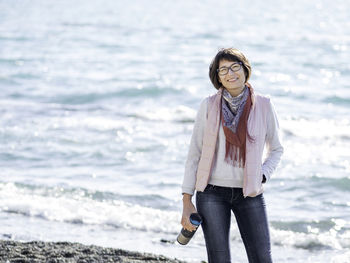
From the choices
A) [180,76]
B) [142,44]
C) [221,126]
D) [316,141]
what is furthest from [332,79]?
[221,126]

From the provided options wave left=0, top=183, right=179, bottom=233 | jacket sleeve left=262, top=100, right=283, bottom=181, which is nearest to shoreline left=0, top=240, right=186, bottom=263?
wave left=0, top=183, right=179, bottom=233

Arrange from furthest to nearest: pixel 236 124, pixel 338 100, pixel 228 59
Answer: pixel 338 100 < pixel 228 59 < pixel 236 124

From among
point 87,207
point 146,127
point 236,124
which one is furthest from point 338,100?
point 236,124

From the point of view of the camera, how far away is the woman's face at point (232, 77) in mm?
4395

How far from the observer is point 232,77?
4.39m

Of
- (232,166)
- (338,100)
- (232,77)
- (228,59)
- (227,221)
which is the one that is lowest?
(338,100)

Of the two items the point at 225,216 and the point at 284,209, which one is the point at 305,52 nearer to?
the point at 284,209

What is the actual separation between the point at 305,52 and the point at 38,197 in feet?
57.2

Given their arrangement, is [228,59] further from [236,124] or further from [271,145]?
[271,145]

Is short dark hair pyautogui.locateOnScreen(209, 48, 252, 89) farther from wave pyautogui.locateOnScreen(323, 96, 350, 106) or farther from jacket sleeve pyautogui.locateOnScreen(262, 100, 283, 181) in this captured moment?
wave pyautogui.locateOnScreen(323, 96, 350, 106)

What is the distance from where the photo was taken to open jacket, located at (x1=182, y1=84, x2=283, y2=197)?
4301 millimetres

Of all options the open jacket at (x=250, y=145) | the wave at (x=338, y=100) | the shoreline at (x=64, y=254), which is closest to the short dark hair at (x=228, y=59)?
the open jacket at (x=250, y=145)

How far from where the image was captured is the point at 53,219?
8.59m

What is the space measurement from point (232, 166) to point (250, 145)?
17 centimetres
